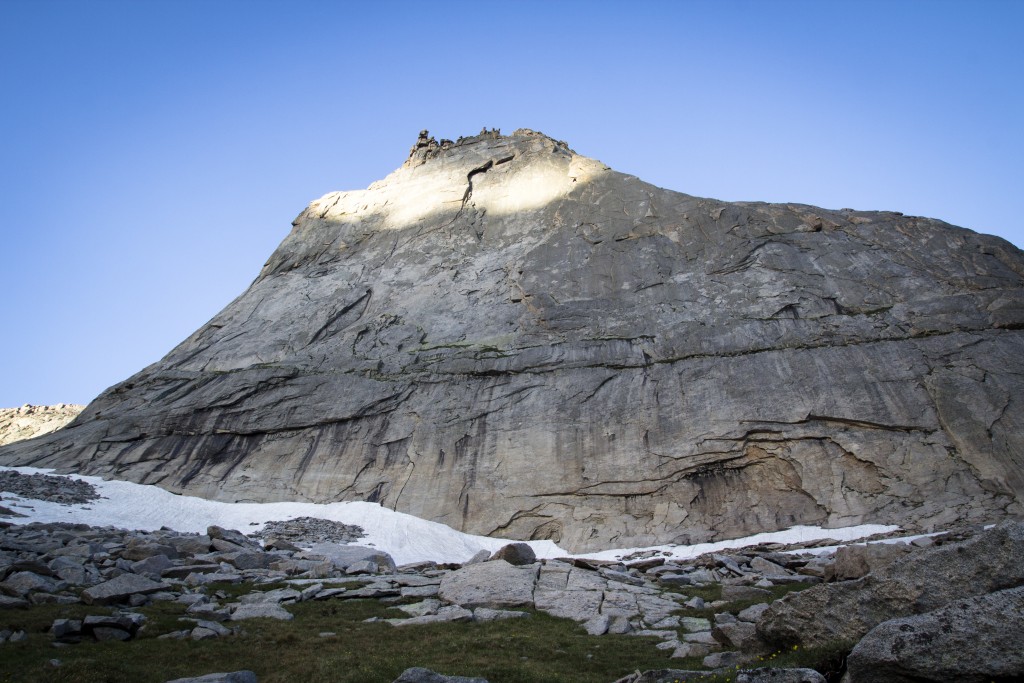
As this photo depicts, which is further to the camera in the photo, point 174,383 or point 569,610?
point 174,383

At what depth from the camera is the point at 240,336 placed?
51.0 meters

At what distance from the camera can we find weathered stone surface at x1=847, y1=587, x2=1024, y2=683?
736cm

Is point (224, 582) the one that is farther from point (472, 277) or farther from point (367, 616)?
point (472, 277)

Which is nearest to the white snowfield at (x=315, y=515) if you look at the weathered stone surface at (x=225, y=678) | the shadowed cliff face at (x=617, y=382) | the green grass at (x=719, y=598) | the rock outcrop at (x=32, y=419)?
the shadowed cliff face at (x=617, y=382)

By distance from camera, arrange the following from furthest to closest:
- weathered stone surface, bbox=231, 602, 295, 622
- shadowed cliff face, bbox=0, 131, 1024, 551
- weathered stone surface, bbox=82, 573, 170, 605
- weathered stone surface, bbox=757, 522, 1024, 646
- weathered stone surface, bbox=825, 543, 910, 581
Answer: shadowed cliff face, bbox=0, 131, 1024, 551
weathered stone surface, bbox=825, 543, 910, 581
weathered stone surface, bbox=231, 602, 295, 622
weathered stone surface, bbox=82, 573, 170, 605
weathered stone surface, bbox=757, 522, 1024, 646

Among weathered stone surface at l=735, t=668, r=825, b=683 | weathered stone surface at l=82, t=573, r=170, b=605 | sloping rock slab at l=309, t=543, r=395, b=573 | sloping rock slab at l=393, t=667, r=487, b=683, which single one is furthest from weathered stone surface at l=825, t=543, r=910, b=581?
weathered stone surface at l=82, t=573, r=170, b=605

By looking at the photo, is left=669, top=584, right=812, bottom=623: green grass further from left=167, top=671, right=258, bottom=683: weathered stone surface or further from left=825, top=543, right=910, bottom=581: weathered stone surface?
left=167, top=671, right=258, bottom=683: weathered stone surface

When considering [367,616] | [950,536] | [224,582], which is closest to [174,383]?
[224,582]

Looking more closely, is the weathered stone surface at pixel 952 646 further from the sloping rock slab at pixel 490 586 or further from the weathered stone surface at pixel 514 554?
the weathered stone surface at pixel 514 554

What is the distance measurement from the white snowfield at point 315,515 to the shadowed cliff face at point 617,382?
1.15 metres

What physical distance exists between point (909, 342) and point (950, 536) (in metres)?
15.0

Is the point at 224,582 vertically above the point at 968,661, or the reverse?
the point at 968,661

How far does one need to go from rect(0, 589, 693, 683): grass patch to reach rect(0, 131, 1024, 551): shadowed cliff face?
17.8 metres

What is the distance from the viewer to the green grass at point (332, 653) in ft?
41.5
